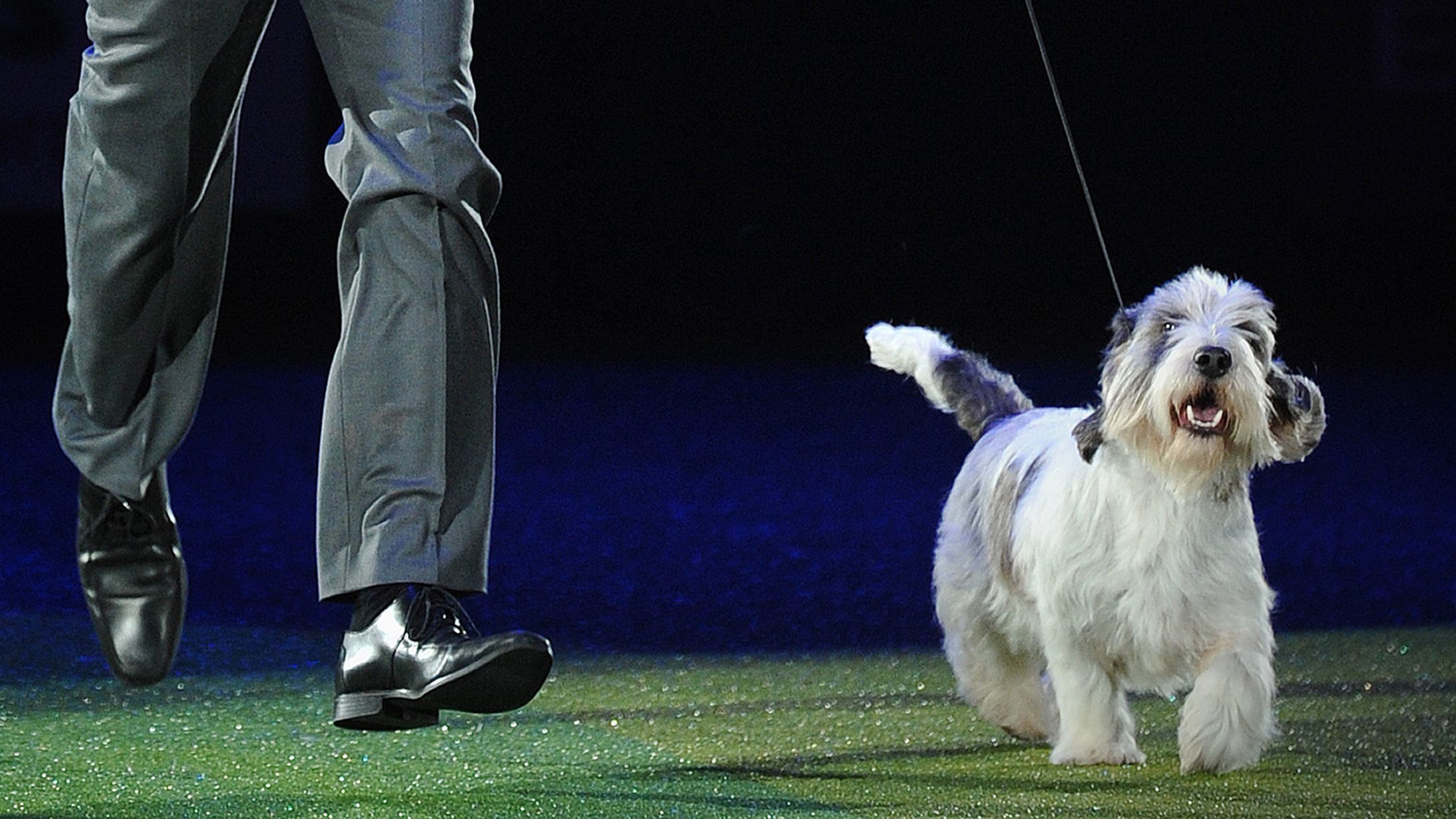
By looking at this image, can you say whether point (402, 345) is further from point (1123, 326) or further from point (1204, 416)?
point (1123, 326)

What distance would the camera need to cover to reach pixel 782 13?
1255cm

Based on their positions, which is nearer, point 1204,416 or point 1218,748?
point 1218,748

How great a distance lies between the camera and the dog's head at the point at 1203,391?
13.4 feet

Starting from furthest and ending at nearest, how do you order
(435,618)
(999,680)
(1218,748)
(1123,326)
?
(999,680), (1123,326), (1218,748), (435,618)

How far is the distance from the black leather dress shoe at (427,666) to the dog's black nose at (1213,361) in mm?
1663

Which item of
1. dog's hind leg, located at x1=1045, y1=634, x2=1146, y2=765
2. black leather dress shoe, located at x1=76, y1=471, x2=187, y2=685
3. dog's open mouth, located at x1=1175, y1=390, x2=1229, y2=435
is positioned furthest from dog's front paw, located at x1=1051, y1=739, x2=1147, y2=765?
black leather dress shoe, located at x1=76, y1=471, x2=187, y2=685

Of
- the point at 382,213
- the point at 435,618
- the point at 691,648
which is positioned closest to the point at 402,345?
the point at 382,213

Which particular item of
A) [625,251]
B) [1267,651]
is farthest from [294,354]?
[1267,651]

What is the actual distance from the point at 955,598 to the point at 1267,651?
2.60 feet

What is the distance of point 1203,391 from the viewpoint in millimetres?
4098

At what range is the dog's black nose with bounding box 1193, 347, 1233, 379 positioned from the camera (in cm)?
407

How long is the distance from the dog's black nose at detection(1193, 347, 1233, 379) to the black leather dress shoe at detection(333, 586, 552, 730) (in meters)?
1.66

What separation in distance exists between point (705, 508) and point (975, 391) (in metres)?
2.28

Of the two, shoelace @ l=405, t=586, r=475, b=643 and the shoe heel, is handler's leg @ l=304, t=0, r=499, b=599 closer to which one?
shoelace @ l=405, t=586, r=475, b=643
